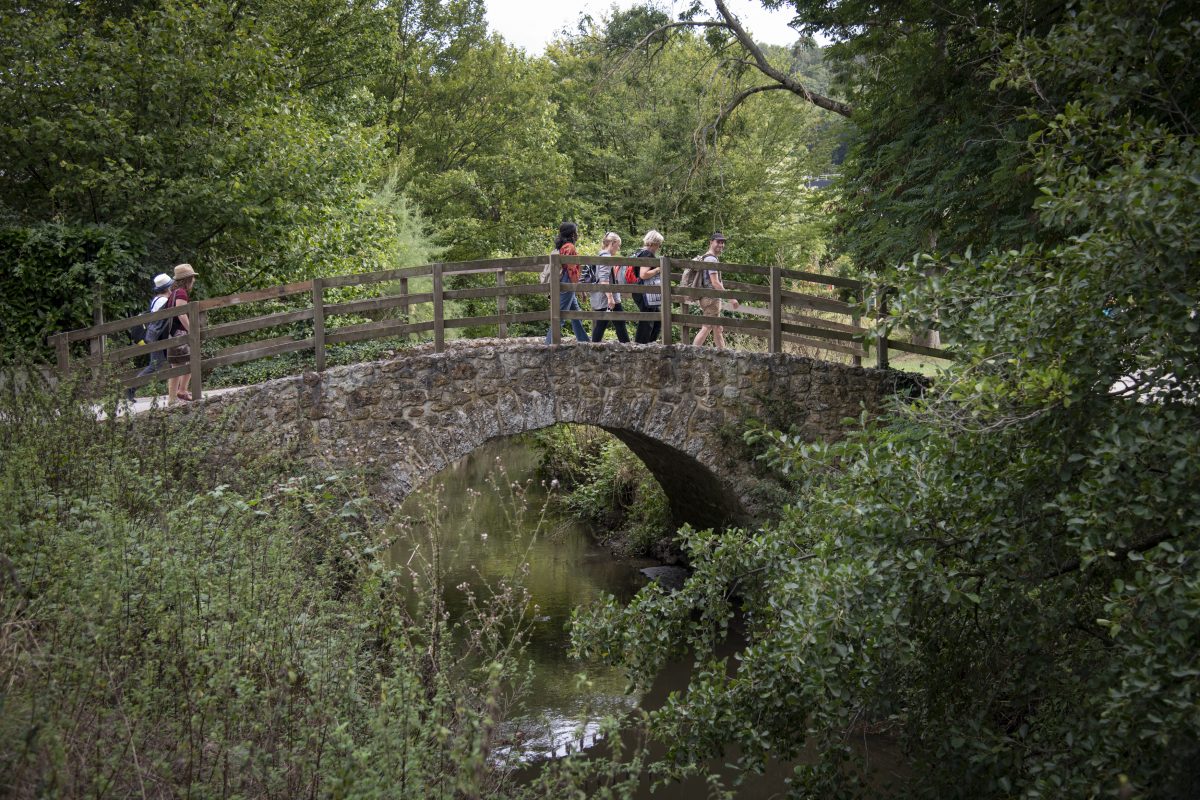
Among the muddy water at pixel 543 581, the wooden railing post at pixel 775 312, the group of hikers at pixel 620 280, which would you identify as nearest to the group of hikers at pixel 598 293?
the group of hikers at pixel 620 280

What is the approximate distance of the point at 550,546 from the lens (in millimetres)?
15234

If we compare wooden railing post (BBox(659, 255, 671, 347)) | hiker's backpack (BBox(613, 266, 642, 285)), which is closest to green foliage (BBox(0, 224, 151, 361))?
hiker's backpack (BBox(613, 266, 642, 285))

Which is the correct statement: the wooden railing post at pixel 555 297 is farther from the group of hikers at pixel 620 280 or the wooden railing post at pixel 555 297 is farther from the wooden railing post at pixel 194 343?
the wooden railing post at pixel 194 343

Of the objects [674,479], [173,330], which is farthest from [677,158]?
[173,330]

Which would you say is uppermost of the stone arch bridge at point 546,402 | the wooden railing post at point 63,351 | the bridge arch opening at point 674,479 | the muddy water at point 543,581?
the wooden railing post at point 63,351

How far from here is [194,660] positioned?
173 inches

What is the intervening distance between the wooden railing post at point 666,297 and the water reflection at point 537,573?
227 cm

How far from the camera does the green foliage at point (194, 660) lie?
140 inches

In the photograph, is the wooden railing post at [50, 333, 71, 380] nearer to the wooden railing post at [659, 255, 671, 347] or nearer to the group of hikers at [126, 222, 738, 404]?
the group of hikers at [126, 222, 738, 404]

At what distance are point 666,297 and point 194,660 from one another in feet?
22.6

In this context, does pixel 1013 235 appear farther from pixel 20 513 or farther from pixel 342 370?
pixel 20 513

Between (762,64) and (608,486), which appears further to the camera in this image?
(608,486)

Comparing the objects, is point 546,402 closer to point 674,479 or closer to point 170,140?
point 674,479

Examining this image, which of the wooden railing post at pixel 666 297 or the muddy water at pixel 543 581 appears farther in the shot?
the wooden railing post at pixel 666 297
